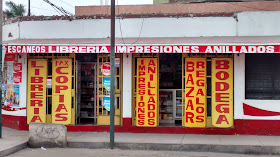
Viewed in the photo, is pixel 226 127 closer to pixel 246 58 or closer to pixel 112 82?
pixel 246 58

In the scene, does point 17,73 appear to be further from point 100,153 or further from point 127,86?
point 100,153

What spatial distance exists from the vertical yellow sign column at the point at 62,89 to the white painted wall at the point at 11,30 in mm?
1742

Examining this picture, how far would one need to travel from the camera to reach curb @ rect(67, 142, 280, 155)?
439 inches

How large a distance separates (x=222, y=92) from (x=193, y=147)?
2620 mm

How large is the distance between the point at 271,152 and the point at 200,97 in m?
3.15

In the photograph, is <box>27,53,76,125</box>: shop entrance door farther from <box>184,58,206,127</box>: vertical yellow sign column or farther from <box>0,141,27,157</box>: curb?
<box>184,58,206,127</box>: vertical yellow sign column

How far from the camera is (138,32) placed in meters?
13.5

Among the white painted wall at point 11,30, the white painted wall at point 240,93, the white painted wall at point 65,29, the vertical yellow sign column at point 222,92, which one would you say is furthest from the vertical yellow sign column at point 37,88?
the white painted wall at point 240,93

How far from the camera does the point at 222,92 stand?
43.6 ft

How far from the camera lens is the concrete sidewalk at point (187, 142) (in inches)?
442

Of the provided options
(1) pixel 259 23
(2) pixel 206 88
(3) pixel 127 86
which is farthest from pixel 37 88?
(1) pixel 259 23

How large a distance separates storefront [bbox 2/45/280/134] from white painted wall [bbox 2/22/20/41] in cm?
72

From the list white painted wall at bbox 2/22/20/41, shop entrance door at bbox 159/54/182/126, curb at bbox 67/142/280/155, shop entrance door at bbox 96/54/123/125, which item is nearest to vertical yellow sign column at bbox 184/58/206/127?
shop entrance door at bbox 159/54/182/126

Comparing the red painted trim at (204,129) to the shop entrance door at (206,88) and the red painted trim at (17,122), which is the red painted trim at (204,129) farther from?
the shop entrance door at (206,88)
